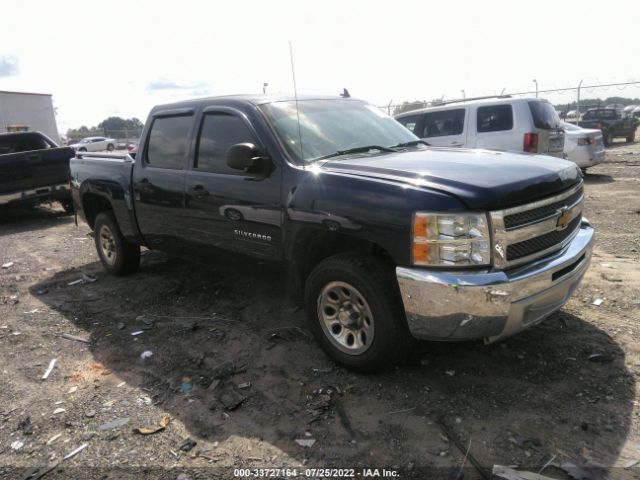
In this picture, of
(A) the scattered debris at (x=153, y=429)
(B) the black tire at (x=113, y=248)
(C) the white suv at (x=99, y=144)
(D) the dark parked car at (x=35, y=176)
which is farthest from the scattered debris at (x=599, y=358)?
(C) the white suv at (x=99, y=144)

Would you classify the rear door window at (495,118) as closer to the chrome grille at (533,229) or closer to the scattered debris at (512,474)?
Answer: the chrome grille at (533,229)

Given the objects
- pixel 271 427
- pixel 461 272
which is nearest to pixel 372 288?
pixel 461 272

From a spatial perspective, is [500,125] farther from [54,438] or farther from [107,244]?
[54,438]

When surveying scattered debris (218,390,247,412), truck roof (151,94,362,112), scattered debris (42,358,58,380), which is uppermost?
truck roof (151,94,362,112)

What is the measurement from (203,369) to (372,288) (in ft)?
4.84

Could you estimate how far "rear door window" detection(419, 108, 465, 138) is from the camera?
31.8 feet

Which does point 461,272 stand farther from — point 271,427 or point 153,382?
point 153,382

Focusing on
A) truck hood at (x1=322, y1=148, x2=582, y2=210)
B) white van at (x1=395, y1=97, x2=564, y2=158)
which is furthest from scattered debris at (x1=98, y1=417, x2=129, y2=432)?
white van at (x1=395, y1=97, x2=564, y2=158)

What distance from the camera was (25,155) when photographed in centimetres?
953

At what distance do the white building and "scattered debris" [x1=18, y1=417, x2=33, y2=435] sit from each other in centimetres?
2690

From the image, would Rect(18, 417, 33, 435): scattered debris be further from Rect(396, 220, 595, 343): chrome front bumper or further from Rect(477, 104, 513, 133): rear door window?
Rect(477, 104, 513, 133): rear door window

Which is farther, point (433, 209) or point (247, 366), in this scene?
point (247, 366)

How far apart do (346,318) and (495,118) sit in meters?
7.29

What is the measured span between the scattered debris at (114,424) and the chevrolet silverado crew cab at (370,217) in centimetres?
133
